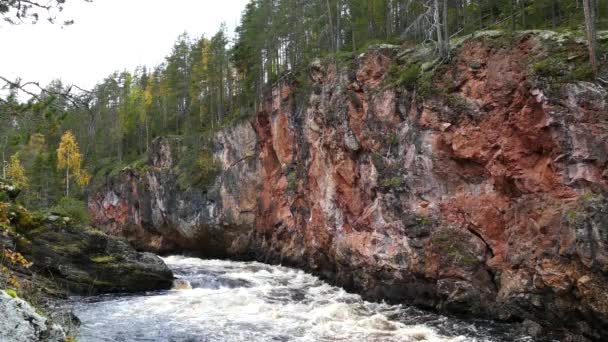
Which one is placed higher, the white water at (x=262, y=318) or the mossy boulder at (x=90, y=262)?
the mossy boulder at (x=90, y=262)

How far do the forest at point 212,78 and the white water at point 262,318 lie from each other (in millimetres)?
5748

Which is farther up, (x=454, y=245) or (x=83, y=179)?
(x=83, y=179)

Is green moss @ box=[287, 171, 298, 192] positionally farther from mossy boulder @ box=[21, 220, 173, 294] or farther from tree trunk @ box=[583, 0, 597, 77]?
tree trunk @ box=[583, 0, 597, 77]

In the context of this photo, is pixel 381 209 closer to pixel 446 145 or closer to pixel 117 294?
pixel 446 145

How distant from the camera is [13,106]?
558 cm

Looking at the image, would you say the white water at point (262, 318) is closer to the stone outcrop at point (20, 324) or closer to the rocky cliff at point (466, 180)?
the rocky cliff at point (466, 180)

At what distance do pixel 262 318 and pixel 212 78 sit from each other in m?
33.2

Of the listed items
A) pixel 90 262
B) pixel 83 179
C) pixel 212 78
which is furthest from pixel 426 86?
pixel 83 179

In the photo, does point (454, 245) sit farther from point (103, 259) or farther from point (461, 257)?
point (103, 259)

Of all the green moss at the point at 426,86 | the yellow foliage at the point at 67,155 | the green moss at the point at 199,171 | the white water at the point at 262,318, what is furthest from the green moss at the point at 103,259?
the yellow foliage at the point at 67,155

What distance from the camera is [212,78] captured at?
148 feet

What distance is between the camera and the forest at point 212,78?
6.25 metres

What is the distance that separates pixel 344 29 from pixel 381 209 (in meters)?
20.3

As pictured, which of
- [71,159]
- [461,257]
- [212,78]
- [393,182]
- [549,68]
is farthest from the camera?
[71,159]
